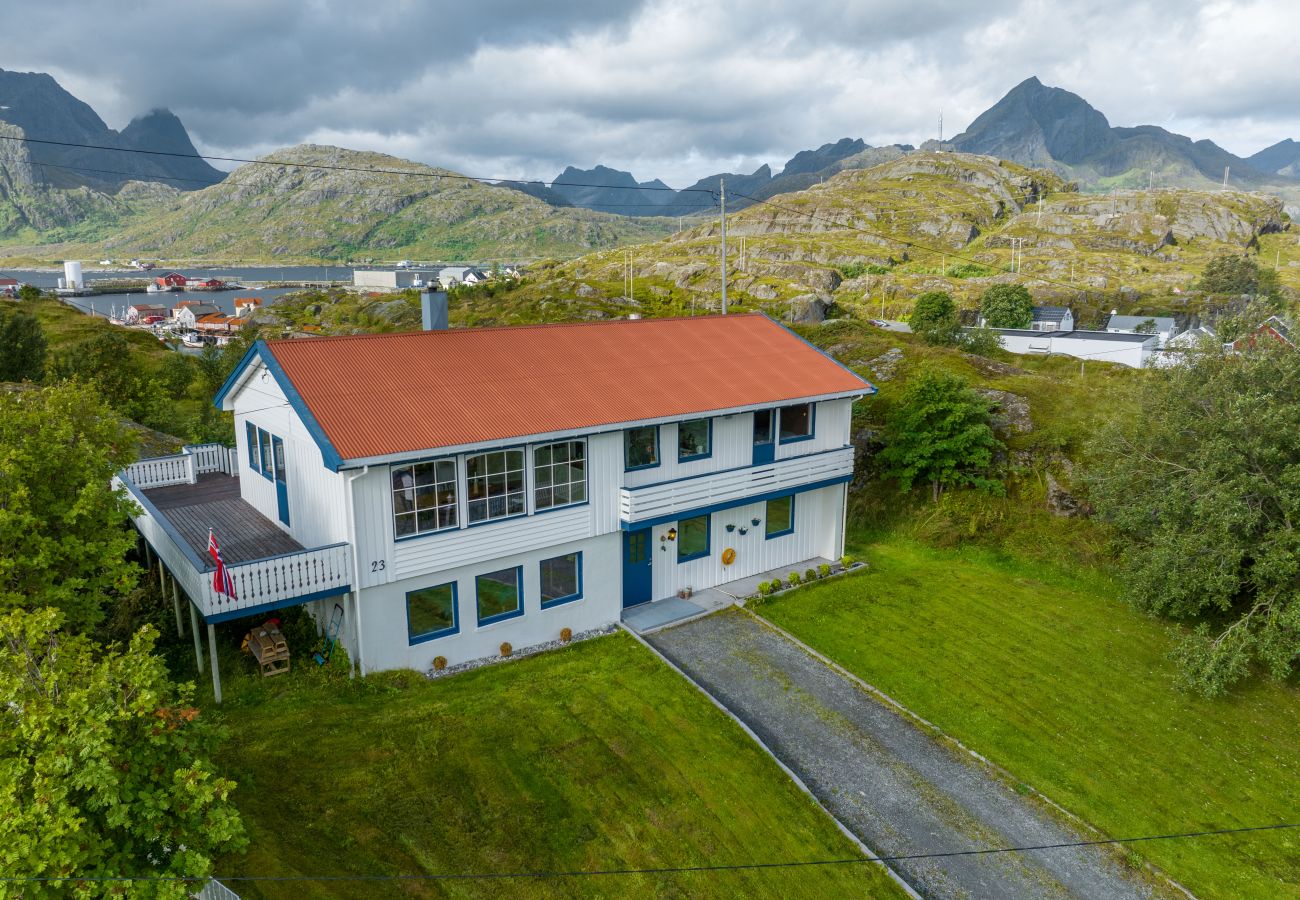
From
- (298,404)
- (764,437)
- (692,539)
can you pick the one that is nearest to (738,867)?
(692,539)

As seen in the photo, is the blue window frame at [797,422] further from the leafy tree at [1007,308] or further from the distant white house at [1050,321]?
the leafy tree at [1007,308]

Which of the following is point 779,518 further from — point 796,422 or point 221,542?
point 221,542

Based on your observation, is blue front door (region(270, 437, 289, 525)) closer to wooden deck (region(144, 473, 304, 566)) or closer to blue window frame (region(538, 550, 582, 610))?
wooden deck (region(144, 473, 304, 566))

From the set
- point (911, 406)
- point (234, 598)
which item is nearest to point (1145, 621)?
point (911, 406)

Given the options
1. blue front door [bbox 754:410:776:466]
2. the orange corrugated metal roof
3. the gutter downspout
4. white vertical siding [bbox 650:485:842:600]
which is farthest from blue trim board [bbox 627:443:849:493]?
the gutter downspout

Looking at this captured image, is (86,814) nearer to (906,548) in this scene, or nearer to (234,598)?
(234,598)

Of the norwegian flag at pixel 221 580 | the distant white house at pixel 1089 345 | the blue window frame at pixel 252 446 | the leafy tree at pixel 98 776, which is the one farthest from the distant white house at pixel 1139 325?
the leafy tree at pixel 98 776
